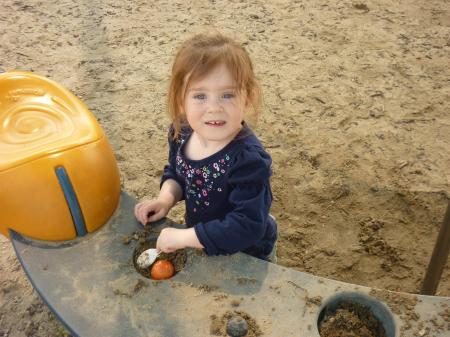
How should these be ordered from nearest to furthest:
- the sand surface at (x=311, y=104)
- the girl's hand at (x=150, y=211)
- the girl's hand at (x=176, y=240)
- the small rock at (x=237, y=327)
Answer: the small rock at (x=237, y=327), the girl's hand at (x=176, y=240), the girl's hand at (x=150, y=211), the sand surface at (x=311, y=104)

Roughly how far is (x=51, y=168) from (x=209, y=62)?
0.48 metres

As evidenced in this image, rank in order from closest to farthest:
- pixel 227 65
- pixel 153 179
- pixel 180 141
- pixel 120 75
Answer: pixel 227 65 → pixel 180 141 → pixel 153 179 → pixel 120 75

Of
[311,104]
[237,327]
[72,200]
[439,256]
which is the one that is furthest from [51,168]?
[311,104]

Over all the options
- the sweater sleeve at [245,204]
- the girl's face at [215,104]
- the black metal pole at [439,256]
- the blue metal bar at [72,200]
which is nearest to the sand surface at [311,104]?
the black metal pole at [439,256]

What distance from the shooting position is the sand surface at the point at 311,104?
6.13 ft

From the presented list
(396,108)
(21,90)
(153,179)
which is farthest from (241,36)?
(21,90)

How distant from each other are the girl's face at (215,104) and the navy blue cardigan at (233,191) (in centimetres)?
6

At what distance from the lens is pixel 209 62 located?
1091 millimetres

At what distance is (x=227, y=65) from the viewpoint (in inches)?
43.3

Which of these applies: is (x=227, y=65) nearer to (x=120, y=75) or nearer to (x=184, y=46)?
(x=184, y=46)

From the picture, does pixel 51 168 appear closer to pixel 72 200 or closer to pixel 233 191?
pixel 72 200

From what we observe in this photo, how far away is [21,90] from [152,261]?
640mm

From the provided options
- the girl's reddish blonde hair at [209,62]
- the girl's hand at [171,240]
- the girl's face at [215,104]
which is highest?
the girl's reddish blonde hair at [209,62]

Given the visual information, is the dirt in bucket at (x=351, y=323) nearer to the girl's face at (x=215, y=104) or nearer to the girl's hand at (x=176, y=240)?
the girl's hand at (x=176, y=240)
